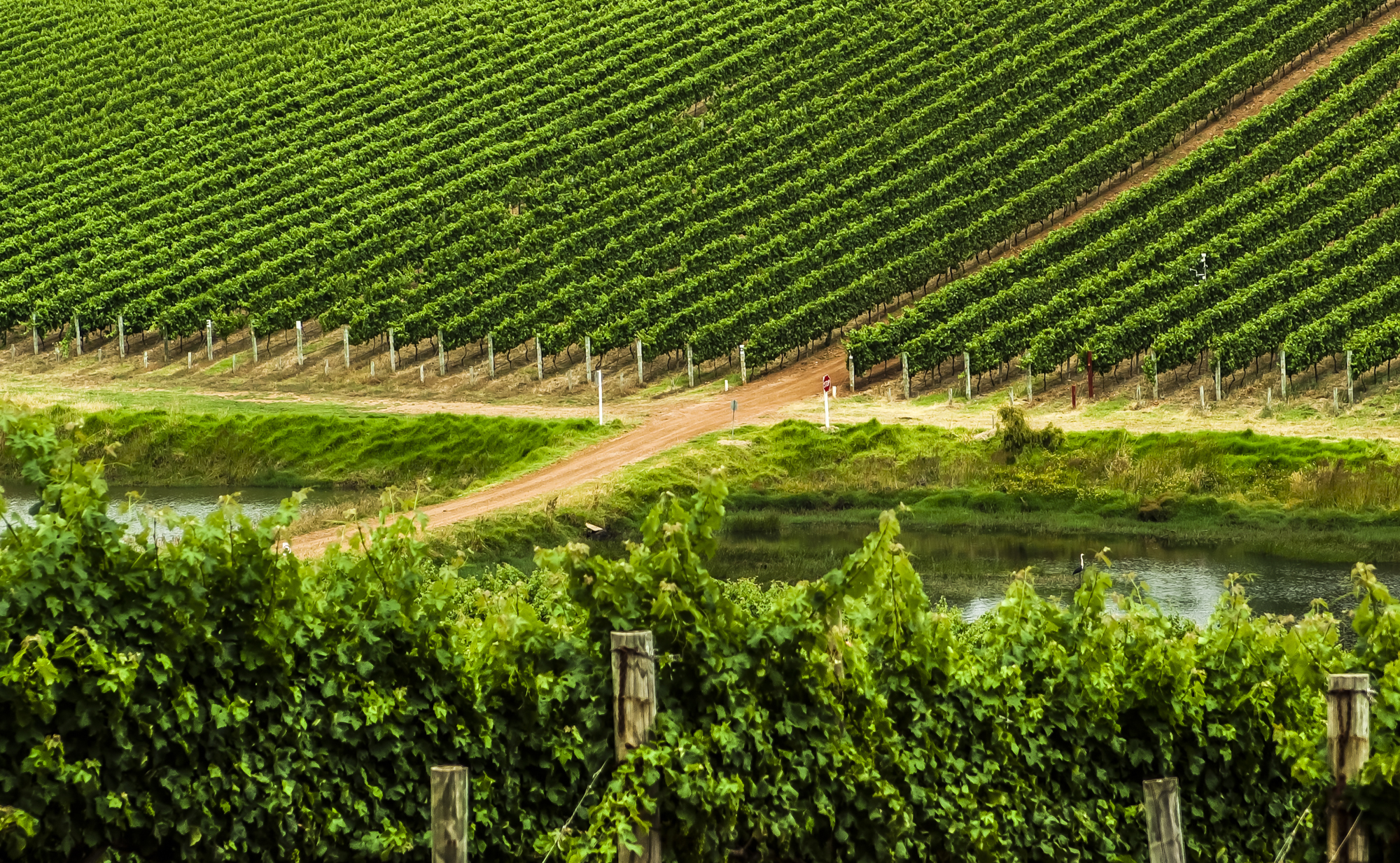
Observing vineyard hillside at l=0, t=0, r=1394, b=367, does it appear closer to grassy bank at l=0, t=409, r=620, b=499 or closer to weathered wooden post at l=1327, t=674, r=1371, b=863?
grassy bank at l=0, t=409, r=620, b=499

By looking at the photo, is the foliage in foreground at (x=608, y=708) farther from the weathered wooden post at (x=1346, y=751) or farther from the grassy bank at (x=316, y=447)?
the grassy bank at (x=316, y=447)

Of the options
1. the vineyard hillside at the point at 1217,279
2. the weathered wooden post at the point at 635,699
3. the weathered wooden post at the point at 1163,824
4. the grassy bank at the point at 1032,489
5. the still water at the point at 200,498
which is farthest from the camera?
the vineyard hillside at the point at 1217,279

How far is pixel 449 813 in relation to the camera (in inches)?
360

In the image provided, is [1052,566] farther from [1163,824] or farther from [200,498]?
[1163,824]

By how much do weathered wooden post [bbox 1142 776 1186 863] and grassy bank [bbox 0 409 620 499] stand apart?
3094 centimetres

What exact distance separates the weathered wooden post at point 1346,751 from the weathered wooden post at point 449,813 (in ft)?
17.5

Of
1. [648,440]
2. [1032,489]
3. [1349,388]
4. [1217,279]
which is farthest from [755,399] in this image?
[1349,388]

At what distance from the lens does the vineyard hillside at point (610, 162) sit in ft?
179

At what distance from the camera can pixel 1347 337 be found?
145ft

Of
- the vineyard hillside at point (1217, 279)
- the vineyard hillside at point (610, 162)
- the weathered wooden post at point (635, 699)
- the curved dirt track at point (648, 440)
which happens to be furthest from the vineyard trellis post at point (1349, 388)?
the weathered wooden post at point (635, 699)

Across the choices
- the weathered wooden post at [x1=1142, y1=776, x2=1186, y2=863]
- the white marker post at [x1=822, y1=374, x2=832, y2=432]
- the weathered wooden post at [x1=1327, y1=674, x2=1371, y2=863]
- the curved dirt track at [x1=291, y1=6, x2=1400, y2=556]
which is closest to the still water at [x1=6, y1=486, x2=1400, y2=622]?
the curved dirt track at [x1=291, y1=6, x2=1400, y2=556]

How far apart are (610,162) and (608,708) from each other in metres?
57.7

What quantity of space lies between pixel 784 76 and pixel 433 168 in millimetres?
16529

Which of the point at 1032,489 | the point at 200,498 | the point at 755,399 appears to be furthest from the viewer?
the point at 755,399
